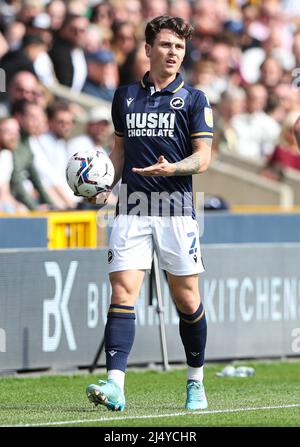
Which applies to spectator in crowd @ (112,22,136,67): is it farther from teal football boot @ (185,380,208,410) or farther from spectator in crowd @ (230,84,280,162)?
teal football boot @ (185,380,208,410)

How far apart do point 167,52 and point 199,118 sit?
47 centimetres

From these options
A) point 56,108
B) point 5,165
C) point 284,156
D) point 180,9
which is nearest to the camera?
point 5,165

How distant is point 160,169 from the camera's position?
24.8ft

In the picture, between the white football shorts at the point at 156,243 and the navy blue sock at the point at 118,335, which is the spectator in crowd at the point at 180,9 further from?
the navy blue sock at the point at 118,335

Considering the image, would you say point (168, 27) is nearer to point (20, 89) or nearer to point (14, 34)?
point (20, 89)

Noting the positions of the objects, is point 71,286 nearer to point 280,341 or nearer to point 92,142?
point 280,341

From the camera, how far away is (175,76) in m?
8.09

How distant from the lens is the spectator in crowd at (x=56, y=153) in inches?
557

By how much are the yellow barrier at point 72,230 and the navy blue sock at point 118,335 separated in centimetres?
387

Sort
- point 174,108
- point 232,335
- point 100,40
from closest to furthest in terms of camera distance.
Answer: point 174,108 → point 232,335 → point 100,40

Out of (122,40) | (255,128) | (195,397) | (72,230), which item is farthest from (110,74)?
(195,397)
